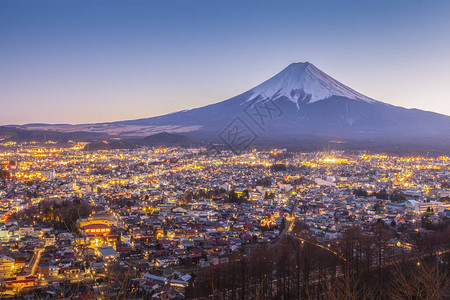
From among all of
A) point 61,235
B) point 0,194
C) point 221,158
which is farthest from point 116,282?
point 221,158

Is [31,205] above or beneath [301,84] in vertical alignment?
beneath

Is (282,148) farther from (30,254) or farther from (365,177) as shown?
(30,254)

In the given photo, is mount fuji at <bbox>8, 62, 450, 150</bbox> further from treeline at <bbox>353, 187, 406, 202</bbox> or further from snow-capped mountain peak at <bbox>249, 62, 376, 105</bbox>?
treeline at <bbox>353, 187, 406, 202</bbox>

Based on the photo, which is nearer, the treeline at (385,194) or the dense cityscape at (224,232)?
the dense cityscape at (224,232)

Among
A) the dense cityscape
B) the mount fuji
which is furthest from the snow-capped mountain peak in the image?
the dense cityscape

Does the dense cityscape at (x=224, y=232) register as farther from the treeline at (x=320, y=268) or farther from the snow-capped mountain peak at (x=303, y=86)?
the snow-capped mountain peak at (x=303, y=86)

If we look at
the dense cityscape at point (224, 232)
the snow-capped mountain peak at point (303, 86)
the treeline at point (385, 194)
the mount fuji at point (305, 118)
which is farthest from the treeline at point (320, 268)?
the snow-capped mountain peak at point (303, 86)

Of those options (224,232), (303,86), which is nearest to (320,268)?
(224,232)

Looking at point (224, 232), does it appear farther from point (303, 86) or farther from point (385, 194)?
point (303, 86)

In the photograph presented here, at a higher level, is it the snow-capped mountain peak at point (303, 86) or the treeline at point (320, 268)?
the snow-capped mountain peak at point (303, 86)
